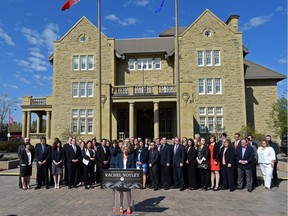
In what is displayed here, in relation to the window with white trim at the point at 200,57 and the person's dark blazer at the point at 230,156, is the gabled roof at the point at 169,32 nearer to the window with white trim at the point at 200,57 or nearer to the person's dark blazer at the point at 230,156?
the window with white trim at the point at 200,57

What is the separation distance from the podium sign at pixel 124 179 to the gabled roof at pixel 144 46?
25.5 m

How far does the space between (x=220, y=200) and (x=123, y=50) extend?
85.0 feet

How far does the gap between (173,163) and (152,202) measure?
2.69 metres

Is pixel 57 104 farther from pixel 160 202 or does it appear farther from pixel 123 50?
pixel 160 202

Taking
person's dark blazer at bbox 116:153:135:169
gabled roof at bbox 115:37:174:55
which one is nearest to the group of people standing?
person's dark blazer at bbox 116:153:135:169

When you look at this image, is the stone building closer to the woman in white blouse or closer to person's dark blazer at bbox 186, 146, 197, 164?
the woman in white blouse

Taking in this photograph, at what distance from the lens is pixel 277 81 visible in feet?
102

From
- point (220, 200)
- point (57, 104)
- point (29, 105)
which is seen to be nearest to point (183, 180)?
point (220, 200)

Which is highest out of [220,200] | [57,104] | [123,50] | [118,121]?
[123,50]

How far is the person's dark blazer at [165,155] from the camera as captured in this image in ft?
34.3

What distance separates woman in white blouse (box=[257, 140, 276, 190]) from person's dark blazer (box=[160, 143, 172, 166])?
3.66m

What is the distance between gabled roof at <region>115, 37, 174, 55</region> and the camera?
31.1m

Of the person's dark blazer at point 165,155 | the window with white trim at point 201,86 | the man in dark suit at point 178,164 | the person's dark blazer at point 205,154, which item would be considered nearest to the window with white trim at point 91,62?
the window with white trim at point 201,86

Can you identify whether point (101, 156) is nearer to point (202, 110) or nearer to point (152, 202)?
point (152, 202)
